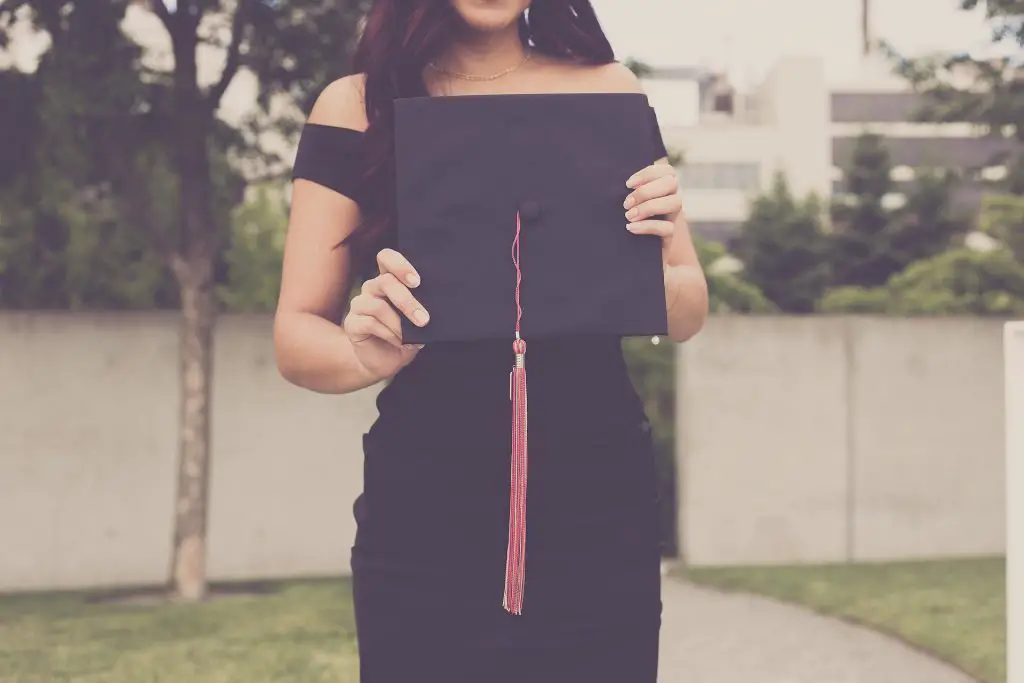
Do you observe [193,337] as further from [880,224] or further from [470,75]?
[880,224]

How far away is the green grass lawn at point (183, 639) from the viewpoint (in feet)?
19.4

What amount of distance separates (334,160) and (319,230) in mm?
95

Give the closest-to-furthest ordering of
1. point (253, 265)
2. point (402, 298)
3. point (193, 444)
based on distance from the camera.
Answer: point (402, 298) < point (193, 444) < point (253, 265)

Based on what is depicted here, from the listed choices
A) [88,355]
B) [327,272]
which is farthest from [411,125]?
[88,355]

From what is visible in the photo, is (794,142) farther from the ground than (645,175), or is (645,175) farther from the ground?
(794,142)

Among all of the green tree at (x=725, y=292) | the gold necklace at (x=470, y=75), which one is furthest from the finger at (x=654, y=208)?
the green tree at (x=725, y=292)

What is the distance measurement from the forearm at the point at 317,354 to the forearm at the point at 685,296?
0.40 metres

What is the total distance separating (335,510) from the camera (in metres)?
9.55

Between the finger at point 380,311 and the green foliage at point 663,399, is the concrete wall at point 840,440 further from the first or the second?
the finger at point 380,311

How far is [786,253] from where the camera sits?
1734 inches

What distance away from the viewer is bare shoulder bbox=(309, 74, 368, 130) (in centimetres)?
156

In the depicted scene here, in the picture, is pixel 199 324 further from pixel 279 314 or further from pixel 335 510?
pixel 279 314

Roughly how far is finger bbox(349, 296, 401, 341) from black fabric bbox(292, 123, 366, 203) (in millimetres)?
248

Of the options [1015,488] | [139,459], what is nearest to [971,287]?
[139,459]
